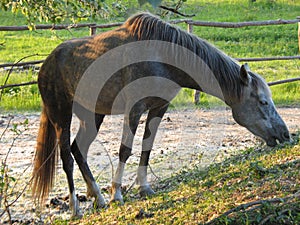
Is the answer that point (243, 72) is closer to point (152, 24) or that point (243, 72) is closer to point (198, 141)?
point (152, 24)

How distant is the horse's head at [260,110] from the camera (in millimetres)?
5211

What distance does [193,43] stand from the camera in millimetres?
5172

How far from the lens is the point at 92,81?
5430 millimetres

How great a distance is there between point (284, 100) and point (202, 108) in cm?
176

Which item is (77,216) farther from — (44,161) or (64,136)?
(64,136)

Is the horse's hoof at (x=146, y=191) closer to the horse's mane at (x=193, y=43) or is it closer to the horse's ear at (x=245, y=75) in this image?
the horse's mane at (x=193, y=43)

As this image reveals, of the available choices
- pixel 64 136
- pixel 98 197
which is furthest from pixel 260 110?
pixel 64 136

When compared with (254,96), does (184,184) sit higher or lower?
lower

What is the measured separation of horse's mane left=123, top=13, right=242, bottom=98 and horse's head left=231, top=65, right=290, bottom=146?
3.4 inches

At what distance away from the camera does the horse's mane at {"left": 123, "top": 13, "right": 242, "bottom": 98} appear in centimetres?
512

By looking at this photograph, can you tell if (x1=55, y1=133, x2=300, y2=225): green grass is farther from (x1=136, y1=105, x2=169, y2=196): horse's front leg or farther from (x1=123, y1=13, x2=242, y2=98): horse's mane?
(x1=123, y1=13, x2=242, y2=98): horse's mane

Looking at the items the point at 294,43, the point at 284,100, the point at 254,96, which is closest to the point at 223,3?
the point at 294,43

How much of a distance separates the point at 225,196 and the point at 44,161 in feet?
6.66

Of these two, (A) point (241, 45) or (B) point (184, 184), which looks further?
(A) point (241, 45)
